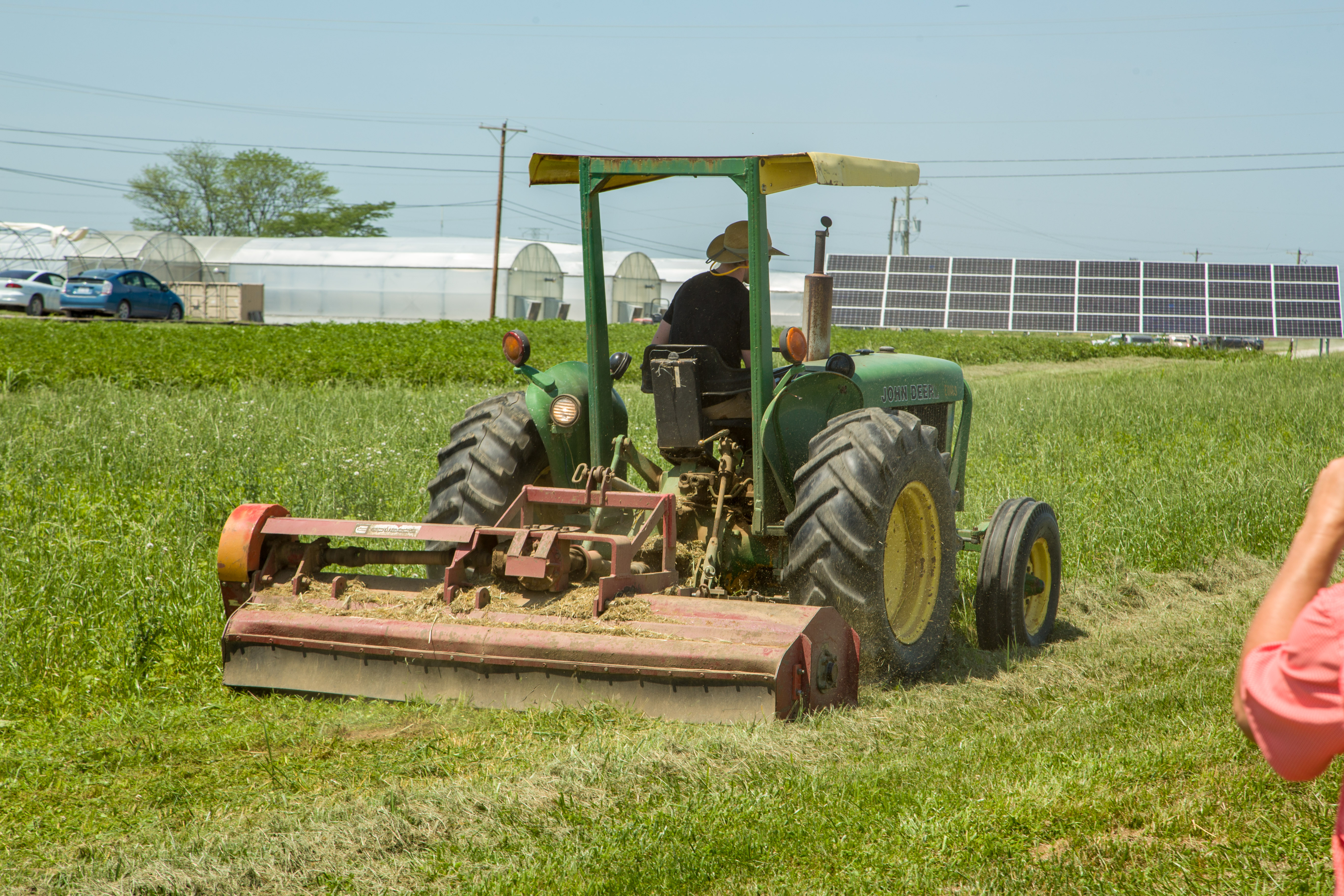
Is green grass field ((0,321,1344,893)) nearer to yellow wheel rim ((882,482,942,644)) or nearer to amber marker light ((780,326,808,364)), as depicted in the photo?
yellow wheel rim ((882,482,942,644))

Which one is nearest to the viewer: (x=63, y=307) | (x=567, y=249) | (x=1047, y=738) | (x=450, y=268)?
(x=1047, y=738)

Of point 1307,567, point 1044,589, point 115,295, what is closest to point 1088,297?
point 115,295

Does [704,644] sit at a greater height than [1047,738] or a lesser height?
greater

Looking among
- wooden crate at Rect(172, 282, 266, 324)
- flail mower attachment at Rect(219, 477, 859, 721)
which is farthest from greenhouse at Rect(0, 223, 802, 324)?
flail mower attachment at Rect(219, 477, 859, 721)

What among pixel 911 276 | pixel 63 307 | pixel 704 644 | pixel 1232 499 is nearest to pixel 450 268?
pixel 63 307

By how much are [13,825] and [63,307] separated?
3300 cm

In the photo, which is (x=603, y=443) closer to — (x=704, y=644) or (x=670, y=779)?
Result: (x=704, y=644)

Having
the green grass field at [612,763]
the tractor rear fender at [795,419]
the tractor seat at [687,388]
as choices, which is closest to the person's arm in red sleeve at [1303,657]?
the green grass field at [612,763]

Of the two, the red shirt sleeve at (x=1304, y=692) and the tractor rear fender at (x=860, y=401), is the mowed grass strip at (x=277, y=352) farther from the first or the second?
the red shirt sleeve at (x=1304, y=692)

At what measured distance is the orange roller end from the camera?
5.02 metres

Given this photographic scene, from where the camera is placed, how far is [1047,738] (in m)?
4.25

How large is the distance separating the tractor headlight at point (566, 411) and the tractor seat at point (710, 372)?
0.34 metres

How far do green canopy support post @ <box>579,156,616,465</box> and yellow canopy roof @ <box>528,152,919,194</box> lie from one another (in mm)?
153

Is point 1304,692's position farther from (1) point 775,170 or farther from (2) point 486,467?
(2) point 486,467
